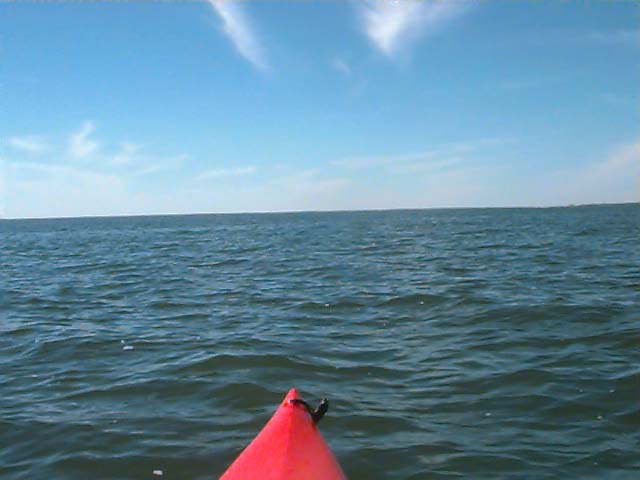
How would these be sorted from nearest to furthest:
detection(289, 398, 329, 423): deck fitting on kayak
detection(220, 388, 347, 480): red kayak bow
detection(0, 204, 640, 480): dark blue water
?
detection(220, 388, 347, 480): red kayak bow < detection(289, 398, 329, 423): deck fitting on kayak < detection(0, 204, 640, 480): dark blue water

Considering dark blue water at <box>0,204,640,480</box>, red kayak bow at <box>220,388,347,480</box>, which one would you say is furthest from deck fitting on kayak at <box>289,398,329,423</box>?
dark blue water at <box>0,204,640,480</box>

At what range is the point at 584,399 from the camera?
21.4 feet

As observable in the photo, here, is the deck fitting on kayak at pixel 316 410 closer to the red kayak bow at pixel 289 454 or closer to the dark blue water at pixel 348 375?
the red kayak bow at pixel 289 454

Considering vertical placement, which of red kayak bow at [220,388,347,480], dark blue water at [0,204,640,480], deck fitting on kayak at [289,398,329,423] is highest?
deck fitting on kayak at [289,398,329,423]

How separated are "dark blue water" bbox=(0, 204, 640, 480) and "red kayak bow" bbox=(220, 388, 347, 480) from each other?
1.52 m

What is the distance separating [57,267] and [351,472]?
72.8 feet

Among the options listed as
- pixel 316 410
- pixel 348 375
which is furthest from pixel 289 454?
pixel 348 375

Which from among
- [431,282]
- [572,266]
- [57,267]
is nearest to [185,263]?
[57,267]

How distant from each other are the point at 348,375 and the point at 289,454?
4.33 metres

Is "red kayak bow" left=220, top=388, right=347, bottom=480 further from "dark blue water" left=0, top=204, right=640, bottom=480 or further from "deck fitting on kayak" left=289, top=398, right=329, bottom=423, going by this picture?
"dark blue water" left=0, top=204, right=640, bottom=480

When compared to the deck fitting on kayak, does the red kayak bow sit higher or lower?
lower

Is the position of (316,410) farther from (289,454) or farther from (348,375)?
(348,375)

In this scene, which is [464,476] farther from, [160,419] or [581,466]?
[160,419]

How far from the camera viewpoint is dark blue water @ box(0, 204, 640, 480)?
17.5 feet
